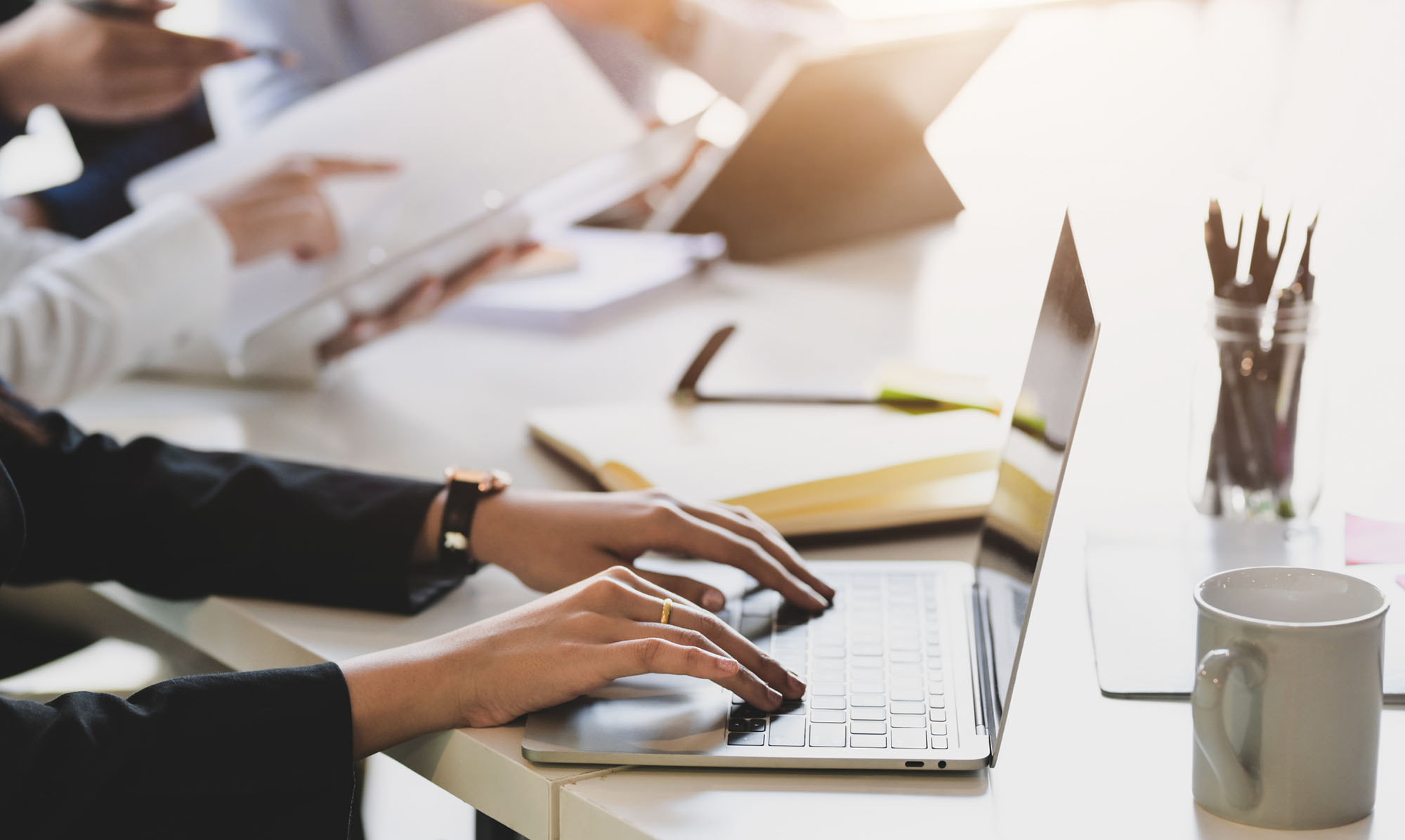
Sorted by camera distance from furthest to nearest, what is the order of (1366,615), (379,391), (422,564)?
1. (379,391)
2. (422,564)
3. (1366,615)

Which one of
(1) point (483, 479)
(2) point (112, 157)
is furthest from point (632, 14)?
(1) point (483, 479)

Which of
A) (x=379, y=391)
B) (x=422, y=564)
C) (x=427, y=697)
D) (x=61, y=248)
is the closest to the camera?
(x=427, y=697)

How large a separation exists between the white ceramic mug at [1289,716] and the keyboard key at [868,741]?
0.13m

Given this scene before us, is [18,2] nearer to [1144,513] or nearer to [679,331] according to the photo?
[679,331]

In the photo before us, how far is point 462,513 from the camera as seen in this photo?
31.4 inches

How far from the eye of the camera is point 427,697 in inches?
22.9

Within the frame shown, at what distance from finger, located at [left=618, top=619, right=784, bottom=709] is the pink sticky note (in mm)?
396

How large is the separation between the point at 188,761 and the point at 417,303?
0.89 metres

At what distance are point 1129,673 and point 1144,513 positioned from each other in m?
0.26

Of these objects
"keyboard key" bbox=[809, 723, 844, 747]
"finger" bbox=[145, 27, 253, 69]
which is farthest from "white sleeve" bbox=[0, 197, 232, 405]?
"keyboard key" bbox=[809, 723, 844, 747]

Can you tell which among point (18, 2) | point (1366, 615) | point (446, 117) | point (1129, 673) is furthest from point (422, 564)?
point (18, 2)

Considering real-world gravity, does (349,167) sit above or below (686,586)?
above

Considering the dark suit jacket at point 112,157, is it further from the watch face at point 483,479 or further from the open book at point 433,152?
the watch face at point 483,479

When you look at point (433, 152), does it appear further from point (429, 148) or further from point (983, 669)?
point (983, 669)
